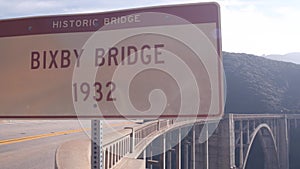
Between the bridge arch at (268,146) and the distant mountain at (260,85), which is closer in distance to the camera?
the bridge arch at (268,146)

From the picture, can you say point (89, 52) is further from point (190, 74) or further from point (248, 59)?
point (248, 59)

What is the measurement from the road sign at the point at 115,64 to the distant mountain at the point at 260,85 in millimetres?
82801

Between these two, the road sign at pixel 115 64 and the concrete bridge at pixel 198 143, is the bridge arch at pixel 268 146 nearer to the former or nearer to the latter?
the concrete bridge at pixel 198 143

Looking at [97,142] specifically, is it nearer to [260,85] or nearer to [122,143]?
[122,143]

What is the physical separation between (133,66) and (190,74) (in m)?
0.28

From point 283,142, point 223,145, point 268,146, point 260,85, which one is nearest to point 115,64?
point 223,145

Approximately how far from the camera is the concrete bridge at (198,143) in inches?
312

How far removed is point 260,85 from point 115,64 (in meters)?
101

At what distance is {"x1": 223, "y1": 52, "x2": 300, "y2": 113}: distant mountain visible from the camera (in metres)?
85.9

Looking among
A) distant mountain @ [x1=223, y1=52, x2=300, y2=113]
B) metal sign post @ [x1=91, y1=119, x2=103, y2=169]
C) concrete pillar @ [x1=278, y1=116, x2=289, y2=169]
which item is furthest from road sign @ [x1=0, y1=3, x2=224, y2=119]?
distant mountain @ [x1=223, y1=52, x2=300, y2=113]

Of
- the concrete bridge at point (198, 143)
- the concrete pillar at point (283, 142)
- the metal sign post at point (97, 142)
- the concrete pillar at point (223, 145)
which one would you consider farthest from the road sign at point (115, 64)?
the concrete pillar at point (283, 142)

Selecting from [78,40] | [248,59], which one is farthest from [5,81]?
[248,59]

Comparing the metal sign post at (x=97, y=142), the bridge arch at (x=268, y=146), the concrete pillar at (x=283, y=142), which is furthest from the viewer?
the concrete pillar at (x=283, y=142)

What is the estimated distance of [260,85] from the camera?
317 ft
